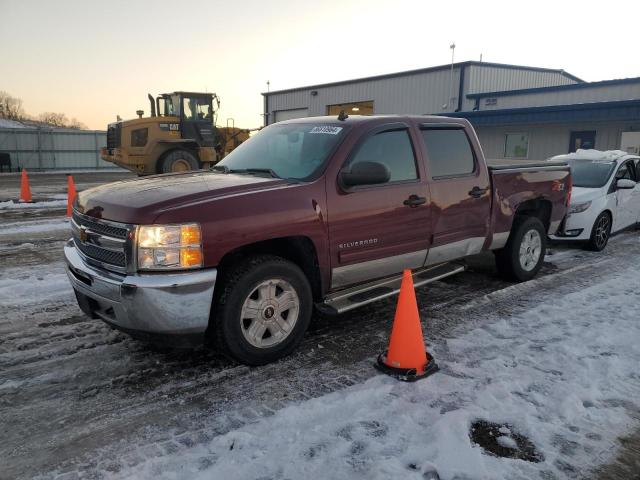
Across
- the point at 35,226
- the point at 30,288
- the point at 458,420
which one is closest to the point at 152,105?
the point at 35,226

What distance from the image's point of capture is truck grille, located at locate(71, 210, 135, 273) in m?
3.42

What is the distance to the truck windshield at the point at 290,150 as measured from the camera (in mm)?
4316

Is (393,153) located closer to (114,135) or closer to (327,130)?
(327,130)

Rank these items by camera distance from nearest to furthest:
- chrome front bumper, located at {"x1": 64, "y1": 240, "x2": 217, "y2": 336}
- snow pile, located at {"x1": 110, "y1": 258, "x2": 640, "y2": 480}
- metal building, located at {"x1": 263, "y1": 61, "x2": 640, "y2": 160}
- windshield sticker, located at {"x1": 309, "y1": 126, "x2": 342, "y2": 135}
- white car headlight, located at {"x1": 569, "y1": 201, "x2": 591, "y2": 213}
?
snow pile, located at {"x1": 110, "y1": 258, "x2": 640, "y2": 480} < chrome front bumper, located at {"x1": 64, "y1": 240, "x2": 217, "y2": 336} < windshield sticker, located at {"x1": 309, "y1": 126, "x2": 342, "y2": 135} < white car headlight, located at {"x1": 569, "y1": 201, "x2": 591, "y2": 213} < metal building, located at {"x1": 263, "y1": 61, "x2": 640, "y2": 160}

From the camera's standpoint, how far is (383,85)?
2877cm

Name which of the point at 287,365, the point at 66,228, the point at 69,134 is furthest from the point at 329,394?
the point at 69,134

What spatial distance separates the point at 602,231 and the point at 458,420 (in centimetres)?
676

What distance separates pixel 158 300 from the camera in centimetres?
331

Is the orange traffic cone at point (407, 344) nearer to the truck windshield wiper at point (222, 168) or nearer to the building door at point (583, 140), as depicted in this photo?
the truck windshield wiper at point (222, 168)

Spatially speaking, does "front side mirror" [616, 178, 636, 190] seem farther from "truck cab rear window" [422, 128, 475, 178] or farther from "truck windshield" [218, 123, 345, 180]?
"truck windshield" [218, 123, 345, 180]

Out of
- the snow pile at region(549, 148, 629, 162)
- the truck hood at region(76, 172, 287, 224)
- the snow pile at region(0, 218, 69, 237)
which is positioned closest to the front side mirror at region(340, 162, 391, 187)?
the truck hood at region(76, 172, 287, 224)

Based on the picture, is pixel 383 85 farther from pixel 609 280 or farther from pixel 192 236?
pixel 192 236

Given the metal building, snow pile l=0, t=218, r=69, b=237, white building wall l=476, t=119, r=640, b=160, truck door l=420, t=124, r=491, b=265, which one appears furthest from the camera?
the metal building

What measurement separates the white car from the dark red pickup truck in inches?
137
